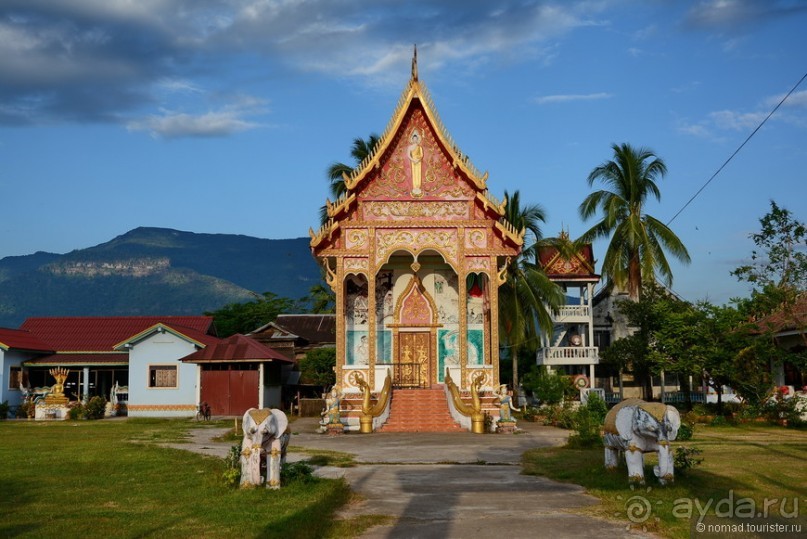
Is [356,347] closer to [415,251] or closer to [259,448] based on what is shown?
[415,251]

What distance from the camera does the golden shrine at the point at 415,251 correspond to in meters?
28.2

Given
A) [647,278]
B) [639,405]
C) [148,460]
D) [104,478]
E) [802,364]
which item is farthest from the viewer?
[647,278]

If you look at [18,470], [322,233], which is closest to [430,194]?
[322,233]

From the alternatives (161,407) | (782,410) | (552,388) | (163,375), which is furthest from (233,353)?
(782,410)

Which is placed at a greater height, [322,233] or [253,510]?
[322,233]

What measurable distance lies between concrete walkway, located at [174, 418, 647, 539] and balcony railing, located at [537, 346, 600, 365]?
19.4m

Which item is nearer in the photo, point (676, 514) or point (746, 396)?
point (676, 514)

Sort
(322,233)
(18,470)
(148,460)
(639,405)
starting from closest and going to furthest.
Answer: (639,405) < (18,470) < (148,460) < (322,233)

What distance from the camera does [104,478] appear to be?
13945 mm

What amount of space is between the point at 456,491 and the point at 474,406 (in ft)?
43.9

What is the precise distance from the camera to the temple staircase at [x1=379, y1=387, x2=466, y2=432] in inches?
1035

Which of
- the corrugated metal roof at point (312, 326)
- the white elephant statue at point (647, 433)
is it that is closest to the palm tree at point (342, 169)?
the corrugated metal roof at point (312, 326)

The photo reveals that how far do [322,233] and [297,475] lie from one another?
15814 millimetres

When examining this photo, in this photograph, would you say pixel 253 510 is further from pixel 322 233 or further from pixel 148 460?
pixel 322 233
